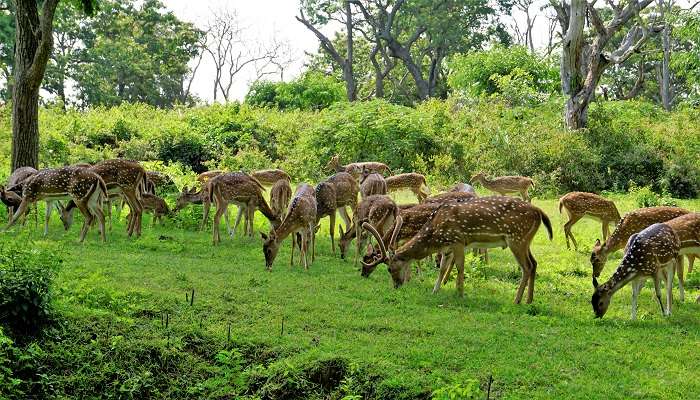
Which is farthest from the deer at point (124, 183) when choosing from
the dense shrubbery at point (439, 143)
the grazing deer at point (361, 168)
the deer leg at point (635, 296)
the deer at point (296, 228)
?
the deer leg at point (635, 296)

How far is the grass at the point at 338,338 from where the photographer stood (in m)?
7.64

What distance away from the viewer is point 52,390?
779 centimetres

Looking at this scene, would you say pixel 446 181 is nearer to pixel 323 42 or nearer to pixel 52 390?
pixel 52 390

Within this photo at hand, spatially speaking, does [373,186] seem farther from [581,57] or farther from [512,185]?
[581,57]

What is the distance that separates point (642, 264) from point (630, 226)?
221 centimetres

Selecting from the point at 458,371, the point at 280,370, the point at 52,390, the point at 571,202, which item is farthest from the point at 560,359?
the point at 571,202

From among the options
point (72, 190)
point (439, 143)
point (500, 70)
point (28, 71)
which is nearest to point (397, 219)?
point (72, 190)

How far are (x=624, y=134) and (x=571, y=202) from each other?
10.8 metres

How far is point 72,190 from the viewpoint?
12.7 m

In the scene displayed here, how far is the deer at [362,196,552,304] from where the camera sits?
1008 centimetres

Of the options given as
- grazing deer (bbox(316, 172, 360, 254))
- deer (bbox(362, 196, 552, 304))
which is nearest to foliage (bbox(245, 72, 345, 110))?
grazing deer (bbox(316, 172, 360, 254))

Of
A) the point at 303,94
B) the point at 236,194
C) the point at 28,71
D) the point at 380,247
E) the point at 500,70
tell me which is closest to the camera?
the point at 380,247

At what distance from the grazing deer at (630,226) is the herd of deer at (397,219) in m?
0.01

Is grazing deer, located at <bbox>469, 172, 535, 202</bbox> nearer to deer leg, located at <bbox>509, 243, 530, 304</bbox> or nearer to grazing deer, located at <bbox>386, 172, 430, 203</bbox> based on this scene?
grazing deer, located at <bbox>386, 172, 430, 203</bbox>
